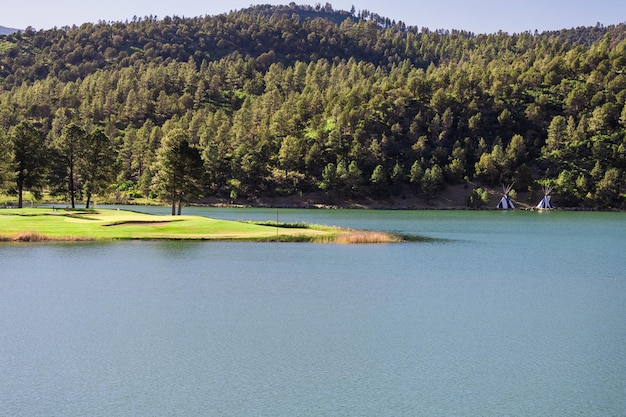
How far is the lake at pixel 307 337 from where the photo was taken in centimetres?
2336

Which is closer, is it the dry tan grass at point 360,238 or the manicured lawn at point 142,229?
the manicured lawn at point 142,229

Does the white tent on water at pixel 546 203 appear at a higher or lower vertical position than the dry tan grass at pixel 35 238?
higher

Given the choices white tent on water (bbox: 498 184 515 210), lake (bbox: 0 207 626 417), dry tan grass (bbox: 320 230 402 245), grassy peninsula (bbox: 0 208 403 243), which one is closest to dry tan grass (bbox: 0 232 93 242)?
grassy peninsula (bbox: 0 208 403 243)

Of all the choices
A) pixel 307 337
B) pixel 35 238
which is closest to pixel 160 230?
pixel 35 238

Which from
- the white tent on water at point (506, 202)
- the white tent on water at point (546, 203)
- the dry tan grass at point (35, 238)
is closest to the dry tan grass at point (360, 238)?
the dry tan grass at point (35, 238)

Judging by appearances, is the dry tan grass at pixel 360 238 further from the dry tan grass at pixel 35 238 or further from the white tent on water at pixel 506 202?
the white tent on water at pixel 506 202

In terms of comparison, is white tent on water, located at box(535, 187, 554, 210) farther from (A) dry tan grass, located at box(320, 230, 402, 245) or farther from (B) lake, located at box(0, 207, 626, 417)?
(B) lake, located at box(0, 207, 626, 417)

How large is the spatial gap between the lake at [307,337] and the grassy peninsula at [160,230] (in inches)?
605

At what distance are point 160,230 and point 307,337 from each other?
54.9 m

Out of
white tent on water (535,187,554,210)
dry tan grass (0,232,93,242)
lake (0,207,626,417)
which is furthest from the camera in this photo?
white tent on water (535,187,554,210)

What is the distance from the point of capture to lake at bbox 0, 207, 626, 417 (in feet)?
76.6

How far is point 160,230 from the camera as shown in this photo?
8356 cm

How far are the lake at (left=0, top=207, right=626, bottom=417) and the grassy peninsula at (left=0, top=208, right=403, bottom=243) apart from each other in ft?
50.4

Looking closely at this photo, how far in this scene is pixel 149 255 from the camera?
6544cm
